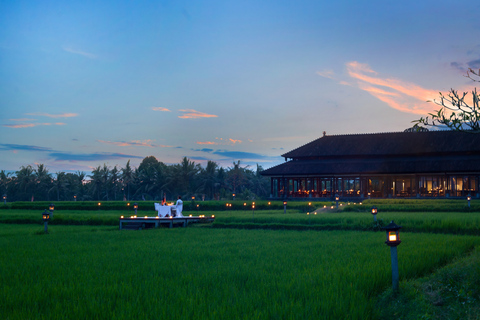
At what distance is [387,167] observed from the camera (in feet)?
137

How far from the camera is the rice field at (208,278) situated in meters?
5.58

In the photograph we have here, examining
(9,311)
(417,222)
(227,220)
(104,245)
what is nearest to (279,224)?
(227,220)

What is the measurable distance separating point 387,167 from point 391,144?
436 centimetres

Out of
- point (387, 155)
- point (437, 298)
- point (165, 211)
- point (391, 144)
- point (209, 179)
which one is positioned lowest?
point (437, 298)

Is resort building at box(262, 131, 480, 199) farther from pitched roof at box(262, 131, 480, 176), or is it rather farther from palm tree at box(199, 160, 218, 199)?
palm tree at box(199, 160, 218, 199)

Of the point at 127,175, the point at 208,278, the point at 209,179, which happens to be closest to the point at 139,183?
the point at 127,175

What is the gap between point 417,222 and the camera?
16.9 metres

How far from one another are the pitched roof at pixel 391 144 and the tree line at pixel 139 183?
1520 centimetres

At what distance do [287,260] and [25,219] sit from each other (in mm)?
22172

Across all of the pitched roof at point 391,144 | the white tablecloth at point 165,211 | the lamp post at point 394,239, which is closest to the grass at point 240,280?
the lamp post at point 394,239

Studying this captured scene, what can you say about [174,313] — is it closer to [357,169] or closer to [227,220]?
[227,220]

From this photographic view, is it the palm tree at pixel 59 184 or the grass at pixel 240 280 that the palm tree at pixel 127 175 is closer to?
the palm tree at pixel 59 184

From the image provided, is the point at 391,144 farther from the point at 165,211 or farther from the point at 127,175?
the point at 127,175

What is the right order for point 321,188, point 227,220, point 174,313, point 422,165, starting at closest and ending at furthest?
point 174,313 < point 227,220 < point 422,165 < point 321,188
